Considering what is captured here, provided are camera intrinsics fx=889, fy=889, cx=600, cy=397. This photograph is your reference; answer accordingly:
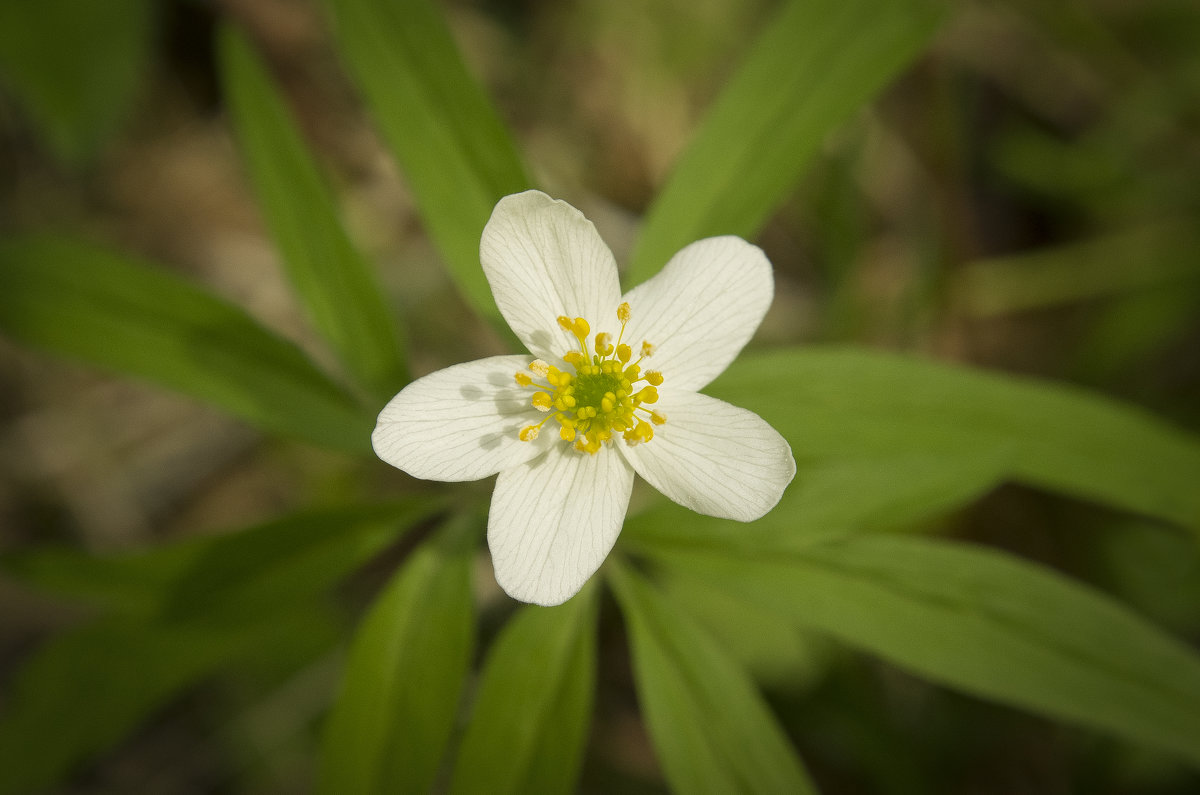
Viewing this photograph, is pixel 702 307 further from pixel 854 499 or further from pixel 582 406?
pixel 854 499

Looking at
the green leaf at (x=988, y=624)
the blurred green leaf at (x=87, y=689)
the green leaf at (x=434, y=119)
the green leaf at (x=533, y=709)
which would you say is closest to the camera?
the green leaf at (x=533, y=709)

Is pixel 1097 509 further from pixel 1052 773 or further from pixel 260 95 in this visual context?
pixel 260 95

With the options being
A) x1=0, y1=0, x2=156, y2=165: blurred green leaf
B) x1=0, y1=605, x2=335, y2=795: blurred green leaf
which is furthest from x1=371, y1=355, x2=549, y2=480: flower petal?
x1=0, y1=0, x2=156, y2=165: blurred green leaf

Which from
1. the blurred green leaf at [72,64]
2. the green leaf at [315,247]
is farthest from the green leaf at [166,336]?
the blurred green leaf at [72,64]

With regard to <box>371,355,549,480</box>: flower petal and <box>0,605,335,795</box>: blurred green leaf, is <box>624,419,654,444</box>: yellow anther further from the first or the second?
<box>0,605,335,795</box>: blurred green leaf

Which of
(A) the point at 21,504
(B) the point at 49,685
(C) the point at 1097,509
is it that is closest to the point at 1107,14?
(C) the point at 1097,509

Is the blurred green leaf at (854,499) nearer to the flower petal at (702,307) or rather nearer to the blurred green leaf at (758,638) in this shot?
the flower petal at (702,307)
